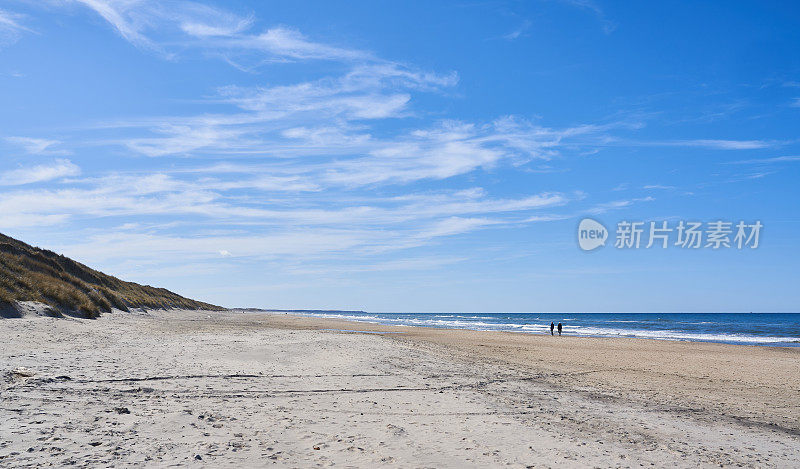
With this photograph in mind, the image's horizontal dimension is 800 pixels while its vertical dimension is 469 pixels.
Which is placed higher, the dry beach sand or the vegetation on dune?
the vegetation on dune

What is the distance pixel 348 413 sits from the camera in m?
8.62

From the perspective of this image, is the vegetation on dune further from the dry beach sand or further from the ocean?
the ocean

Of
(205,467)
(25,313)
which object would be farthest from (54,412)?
(25,313)

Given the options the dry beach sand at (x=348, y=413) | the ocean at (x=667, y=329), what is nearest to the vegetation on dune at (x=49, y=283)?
the dry beach sand at (x=348, y=413)

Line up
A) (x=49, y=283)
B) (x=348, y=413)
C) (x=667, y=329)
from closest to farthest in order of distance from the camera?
(x=348, y=413) < (x=49, y=283) < (x=667, y=329)

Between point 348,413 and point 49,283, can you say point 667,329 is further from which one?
point 348,413

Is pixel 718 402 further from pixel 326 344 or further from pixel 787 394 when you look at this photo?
pixel 326 344

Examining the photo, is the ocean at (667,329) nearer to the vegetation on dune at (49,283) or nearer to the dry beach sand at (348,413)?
the dry beach sand at (348,413)

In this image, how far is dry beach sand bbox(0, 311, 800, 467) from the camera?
20.9 feet

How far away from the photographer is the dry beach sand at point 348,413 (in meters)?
6.36

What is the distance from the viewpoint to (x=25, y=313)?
19422 millimetres

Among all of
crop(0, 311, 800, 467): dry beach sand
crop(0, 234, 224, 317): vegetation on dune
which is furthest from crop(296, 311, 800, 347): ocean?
crop(0, 234, 224, 317): vegetation on dune

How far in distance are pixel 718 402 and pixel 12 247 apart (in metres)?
39.0

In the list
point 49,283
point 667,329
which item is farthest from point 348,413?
point 667,329
